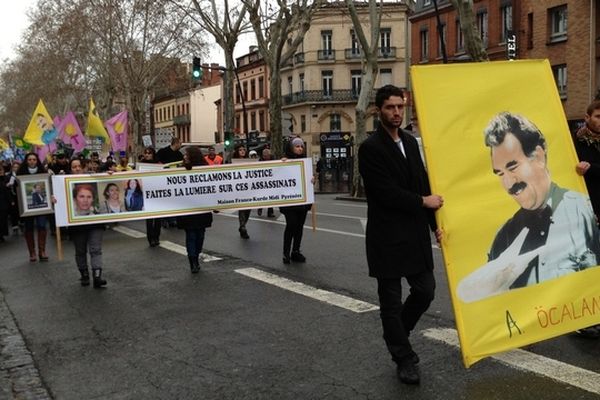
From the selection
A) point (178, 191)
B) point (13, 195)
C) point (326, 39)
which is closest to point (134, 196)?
point (178, 191)

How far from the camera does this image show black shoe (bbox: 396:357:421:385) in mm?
4367

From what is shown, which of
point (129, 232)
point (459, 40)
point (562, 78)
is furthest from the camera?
point (459, 40)

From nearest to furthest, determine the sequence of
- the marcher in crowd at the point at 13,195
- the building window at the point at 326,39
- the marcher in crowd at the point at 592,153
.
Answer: the marcher in crowd at the point at 592,153 → the marcher in crowd at the point at 13,195 → the building window at the point at 326,39

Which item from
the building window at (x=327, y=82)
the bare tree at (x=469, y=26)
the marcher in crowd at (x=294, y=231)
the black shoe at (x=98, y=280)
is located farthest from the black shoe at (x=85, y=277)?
the building window at (x=327, y=82)

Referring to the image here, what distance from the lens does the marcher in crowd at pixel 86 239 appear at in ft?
27.4

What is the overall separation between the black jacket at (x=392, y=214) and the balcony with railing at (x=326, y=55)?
193 feet

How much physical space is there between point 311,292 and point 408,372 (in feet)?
10.1

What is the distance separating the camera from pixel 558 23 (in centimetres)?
3138

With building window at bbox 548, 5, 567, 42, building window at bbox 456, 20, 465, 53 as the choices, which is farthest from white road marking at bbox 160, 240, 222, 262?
building window at bbox 456, 20, 465, 53

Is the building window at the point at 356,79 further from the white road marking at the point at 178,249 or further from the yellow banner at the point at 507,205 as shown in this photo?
the yellow banner at the point at 507,205

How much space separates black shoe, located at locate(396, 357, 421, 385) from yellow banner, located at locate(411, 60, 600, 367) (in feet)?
1.32

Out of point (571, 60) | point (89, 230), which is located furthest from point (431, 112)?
point (571, 60)

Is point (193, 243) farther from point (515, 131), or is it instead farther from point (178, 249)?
point (515, 131)

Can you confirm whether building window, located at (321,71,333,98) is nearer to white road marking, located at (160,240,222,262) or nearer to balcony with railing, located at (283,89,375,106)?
balcony with railing, located at (283,89,375,106)
